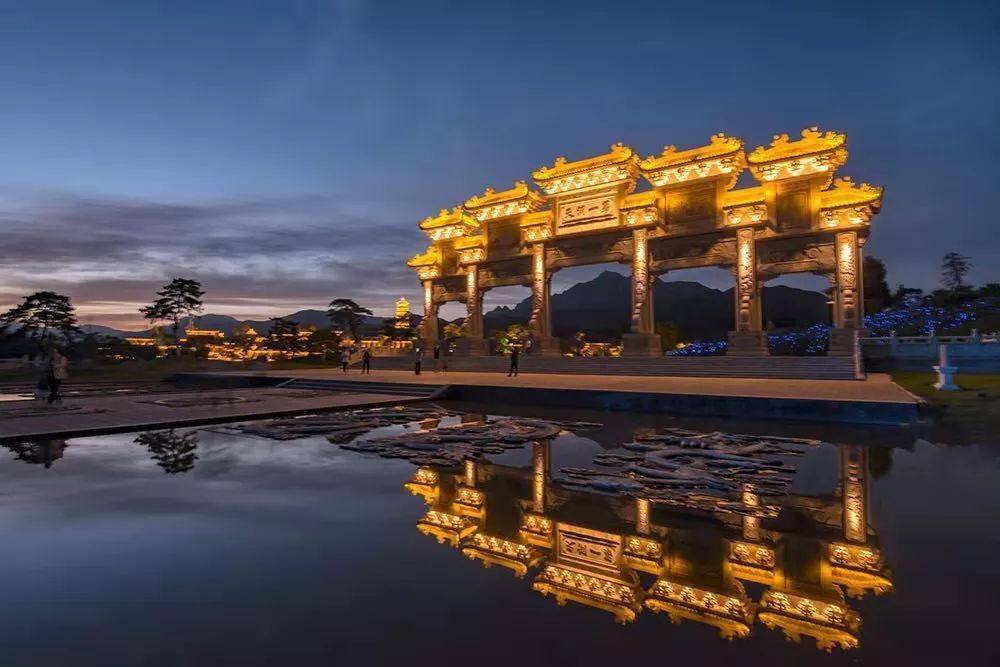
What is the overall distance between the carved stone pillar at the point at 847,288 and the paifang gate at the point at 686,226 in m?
0.05

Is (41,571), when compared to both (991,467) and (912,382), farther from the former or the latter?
(912,382)

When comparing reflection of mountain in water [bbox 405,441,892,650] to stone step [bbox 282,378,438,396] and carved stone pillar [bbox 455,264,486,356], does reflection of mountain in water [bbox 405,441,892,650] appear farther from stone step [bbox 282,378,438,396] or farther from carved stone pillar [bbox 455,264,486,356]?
carved stone pillar [bbox 455,264,486,356]

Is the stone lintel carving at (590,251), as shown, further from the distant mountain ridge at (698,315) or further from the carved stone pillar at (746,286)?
the distant mountain ridge at (698,315)

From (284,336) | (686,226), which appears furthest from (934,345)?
(284,336)

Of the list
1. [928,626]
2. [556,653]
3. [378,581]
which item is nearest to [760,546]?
[928,626]

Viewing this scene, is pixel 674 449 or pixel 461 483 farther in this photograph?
pixel 674 449

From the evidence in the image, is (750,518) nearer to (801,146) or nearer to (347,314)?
(801,146)

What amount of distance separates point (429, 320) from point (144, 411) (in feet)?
87.4

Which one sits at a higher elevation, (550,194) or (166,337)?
(550,194)

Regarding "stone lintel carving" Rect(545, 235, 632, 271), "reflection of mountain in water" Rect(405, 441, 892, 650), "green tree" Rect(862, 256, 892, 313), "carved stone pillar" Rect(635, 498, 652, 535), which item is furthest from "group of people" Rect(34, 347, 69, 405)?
"green tree" Rect(862, 256, 892, 313)

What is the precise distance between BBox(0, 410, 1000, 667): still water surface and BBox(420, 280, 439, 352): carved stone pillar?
31.0m

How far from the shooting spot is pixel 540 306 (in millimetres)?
31031

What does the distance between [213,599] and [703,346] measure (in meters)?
42.5

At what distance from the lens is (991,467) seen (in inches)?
250
